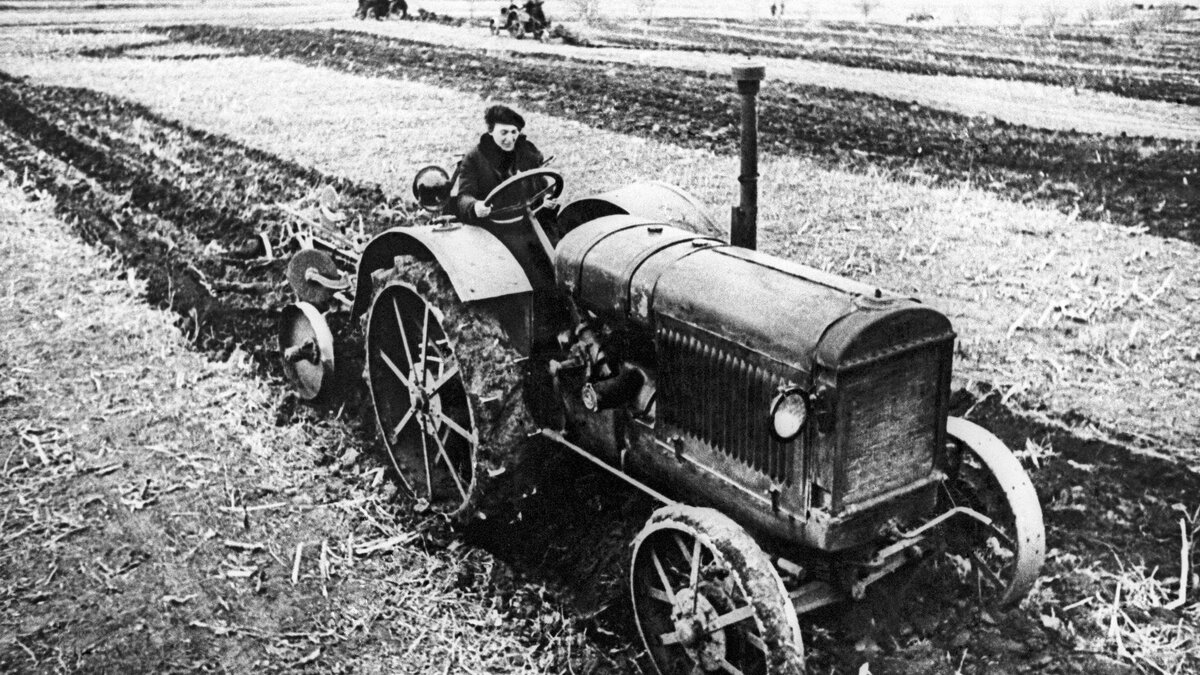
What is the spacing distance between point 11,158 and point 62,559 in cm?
890

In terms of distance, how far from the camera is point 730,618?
11.1 ft

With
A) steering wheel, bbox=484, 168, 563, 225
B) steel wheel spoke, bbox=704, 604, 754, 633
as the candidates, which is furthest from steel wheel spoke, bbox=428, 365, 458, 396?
steel wheel spoke, bbox=704, 604, 754, 633

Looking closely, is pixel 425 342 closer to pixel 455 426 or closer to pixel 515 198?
pixel 455 426

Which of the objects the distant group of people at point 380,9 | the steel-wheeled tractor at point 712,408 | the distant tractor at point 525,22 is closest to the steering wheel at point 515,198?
the steel-wheeled tractor at point 712,408

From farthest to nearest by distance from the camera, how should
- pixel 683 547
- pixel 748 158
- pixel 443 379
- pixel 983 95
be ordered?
pixel 983 95, pixel 443 379, pixel 748 158, pixel 683 547

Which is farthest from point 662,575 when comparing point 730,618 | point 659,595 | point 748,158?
point 748,158

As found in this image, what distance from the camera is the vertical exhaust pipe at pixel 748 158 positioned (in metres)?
4.29

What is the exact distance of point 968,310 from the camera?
6684 mm

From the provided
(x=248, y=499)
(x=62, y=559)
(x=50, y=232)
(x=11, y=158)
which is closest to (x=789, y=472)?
(x=248, y=499)

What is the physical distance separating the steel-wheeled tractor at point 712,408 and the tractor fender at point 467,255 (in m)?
0.01

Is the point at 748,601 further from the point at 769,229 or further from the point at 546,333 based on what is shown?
the point at 769,229

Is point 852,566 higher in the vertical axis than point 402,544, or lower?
higher

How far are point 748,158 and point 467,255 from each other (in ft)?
4.35

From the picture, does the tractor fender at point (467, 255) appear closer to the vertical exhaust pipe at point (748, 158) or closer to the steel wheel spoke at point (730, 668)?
the vertical exhaust pipe at point (748, 158)
